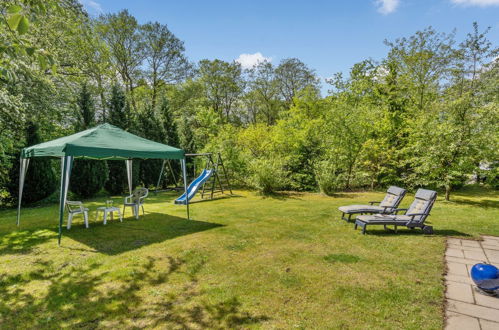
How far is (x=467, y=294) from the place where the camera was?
10.2 ft

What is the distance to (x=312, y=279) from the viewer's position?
3.50m

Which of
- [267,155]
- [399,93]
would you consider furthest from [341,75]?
[267,155]

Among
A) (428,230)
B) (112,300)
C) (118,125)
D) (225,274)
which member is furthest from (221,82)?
(112,300)

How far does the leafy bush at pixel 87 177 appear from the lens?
10.6m

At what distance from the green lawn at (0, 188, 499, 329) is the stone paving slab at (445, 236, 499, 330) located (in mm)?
128

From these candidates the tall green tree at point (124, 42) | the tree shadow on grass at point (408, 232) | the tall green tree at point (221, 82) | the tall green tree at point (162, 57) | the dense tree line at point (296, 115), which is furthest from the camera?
the tall green tree at point (221, 82)

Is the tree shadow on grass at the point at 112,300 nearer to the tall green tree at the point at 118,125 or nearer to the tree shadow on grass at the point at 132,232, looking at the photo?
the tree shadow on grass at the point at 132,232

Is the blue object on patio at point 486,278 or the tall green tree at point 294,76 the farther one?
the tall green tree at point 294,76

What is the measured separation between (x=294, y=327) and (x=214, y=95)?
2559cm

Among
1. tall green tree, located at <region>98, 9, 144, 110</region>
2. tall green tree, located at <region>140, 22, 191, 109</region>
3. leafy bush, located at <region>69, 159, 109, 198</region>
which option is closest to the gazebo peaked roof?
leafy bush, located at <region>69, 159, 109, 198</region>

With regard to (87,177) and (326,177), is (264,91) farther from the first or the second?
(87,177)

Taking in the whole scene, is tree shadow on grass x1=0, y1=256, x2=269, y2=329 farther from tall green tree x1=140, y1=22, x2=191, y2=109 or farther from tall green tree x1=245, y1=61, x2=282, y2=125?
tall green tree x1=245, y1=61, x2=282, y2=125

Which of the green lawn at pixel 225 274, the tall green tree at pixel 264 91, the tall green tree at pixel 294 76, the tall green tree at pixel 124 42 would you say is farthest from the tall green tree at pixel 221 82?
the green lawn at pixel 225 274

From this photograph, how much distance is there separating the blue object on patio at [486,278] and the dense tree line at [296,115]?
6.81 m
